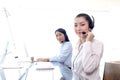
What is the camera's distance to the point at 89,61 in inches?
48.4

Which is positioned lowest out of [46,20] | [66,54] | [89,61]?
[66,54]

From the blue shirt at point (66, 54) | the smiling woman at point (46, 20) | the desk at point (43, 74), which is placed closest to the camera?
the desk at point (43, 74)

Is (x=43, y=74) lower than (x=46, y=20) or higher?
lower

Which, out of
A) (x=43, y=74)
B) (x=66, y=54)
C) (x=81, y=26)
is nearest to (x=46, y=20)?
(x=66, y=54)

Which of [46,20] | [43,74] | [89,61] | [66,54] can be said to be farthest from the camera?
[46,20]

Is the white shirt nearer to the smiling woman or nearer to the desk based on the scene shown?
the desk

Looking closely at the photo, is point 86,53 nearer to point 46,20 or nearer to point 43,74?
point 43,74

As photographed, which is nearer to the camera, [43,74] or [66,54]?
[43,74]

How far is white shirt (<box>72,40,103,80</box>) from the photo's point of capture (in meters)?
1.23

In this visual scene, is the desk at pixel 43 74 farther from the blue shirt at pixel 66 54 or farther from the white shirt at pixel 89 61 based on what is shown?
the blue shirt at pixel 66 54

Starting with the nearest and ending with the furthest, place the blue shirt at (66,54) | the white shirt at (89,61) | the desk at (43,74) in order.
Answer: the white shirt at (89,61) → the desk at (43,74) → the blue shirt at (66,54)

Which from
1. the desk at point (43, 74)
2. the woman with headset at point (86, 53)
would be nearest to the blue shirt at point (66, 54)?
the desk at point (43, 74)

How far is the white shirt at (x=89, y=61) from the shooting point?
1228 millimetres

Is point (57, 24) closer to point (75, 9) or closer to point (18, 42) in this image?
point (75, 9)
